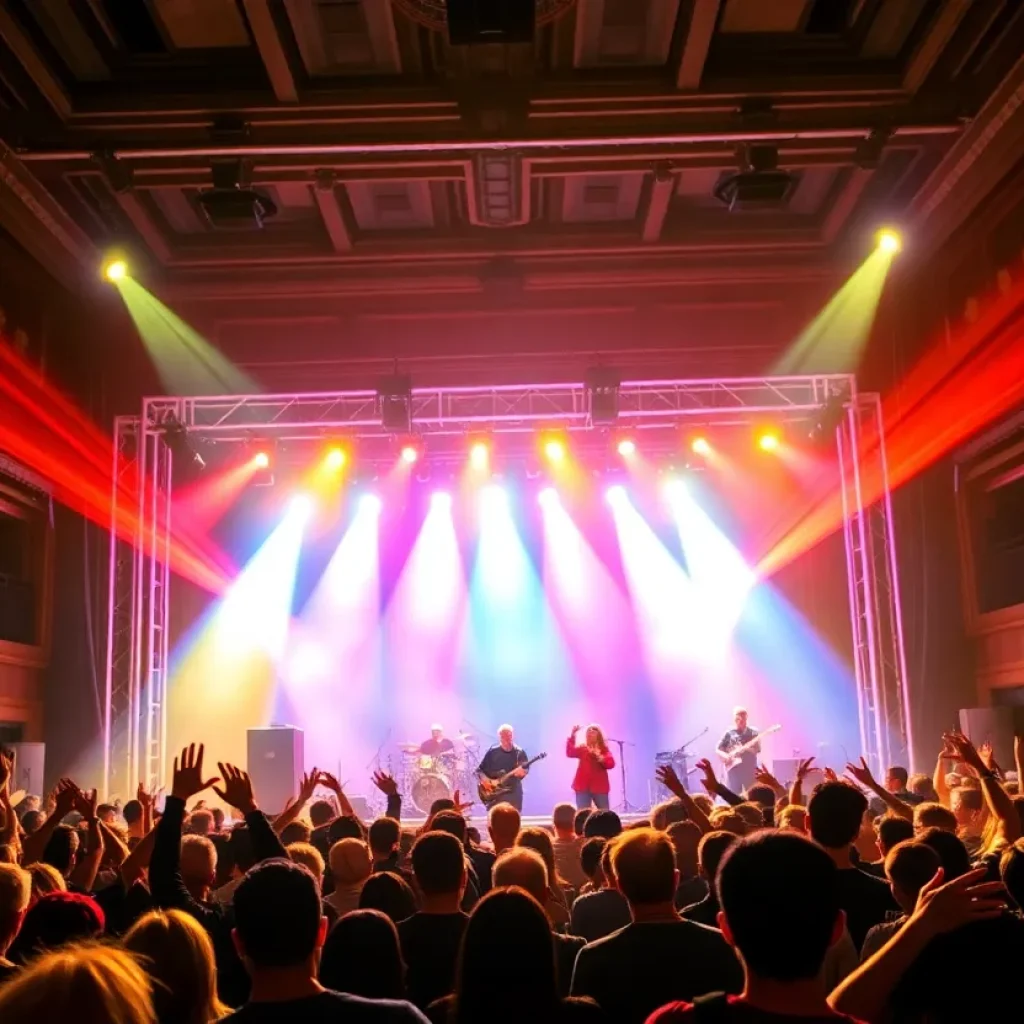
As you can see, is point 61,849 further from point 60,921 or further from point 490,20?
point 490,20

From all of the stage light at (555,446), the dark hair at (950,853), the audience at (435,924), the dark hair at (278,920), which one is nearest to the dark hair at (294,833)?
the audience at (435,924)

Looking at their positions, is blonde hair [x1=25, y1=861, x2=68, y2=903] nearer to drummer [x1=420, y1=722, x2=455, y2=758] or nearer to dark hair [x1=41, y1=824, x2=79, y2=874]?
dark hair [x1=41, y1=824, x2=79, y2=874]

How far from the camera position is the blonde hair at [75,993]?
147 cm

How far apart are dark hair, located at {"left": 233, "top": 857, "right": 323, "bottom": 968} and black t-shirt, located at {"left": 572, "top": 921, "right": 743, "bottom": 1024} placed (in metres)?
0.82

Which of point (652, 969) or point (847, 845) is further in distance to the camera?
point (847, 845)

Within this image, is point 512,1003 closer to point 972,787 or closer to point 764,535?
point 972,787

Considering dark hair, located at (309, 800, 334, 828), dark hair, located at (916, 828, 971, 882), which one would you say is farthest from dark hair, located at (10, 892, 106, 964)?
dark hair, located at (309, 800, 334, 828)

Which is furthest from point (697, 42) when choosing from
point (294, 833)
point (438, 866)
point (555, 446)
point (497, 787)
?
point (497, 787)

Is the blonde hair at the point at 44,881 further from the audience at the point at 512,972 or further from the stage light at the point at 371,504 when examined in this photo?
the stage light at the point at 371,504

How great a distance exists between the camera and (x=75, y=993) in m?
1.49

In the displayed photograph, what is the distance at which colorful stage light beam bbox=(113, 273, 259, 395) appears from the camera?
12.9 meters

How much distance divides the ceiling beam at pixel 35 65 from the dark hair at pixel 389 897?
298 inches

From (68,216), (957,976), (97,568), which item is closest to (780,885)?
(957,976)

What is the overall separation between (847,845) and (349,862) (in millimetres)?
1920
